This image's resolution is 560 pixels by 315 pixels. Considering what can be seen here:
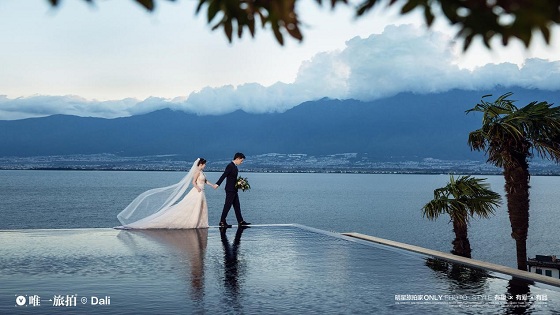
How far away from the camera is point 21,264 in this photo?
11805 millimetres

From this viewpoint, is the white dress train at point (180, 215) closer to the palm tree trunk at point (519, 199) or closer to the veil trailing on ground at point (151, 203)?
the veil trailing on ground at point (151, 203)

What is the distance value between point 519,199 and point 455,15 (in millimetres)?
18298

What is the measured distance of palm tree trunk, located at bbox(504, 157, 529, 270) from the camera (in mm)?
19312

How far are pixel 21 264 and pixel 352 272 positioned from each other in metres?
5.54

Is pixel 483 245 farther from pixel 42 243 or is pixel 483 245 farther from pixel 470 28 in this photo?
pixel 470 28

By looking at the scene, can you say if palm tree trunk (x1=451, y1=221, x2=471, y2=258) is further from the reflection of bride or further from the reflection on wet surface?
the reflection of bride

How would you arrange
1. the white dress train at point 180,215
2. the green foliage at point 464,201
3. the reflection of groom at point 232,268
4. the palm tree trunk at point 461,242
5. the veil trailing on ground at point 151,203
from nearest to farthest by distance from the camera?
the reflection of groom at point 232,268, the white dress train at point 180,215, the veil trailing on ground at point 151,203, the green foliage at point 464,201, the palm tree trunk at point 461,242

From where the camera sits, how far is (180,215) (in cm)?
1958

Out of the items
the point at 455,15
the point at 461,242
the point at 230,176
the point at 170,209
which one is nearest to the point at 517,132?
the point at 461,242

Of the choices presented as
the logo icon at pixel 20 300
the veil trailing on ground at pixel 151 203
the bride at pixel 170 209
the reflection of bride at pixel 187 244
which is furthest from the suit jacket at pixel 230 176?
the logo icon at pixel 20 300

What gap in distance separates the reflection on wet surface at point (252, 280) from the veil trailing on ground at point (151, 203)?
3.63 metres

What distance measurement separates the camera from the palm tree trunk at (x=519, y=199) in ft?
63.4

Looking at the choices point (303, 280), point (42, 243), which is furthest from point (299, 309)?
point (42, 243)

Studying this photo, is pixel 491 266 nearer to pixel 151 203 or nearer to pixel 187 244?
pixel 187 244
